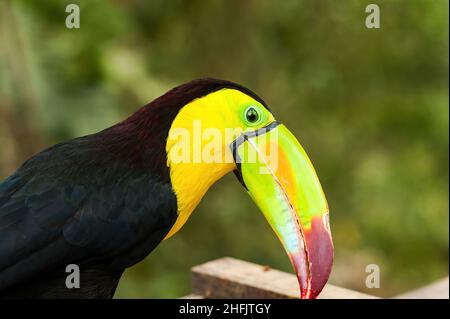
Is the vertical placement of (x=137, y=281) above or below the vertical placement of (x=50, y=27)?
below

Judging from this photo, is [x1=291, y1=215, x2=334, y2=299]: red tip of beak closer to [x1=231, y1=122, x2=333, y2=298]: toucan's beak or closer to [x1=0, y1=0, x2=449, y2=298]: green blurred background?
[x1=231, y1=122, x2=333, y2=298]: toucan's beak

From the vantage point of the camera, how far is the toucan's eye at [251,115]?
1.50 metres

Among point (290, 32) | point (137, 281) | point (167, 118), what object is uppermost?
point (290, 32)

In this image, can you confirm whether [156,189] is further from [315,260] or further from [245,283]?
[245,283]

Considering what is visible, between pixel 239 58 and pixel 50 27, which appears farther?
pixel 239 58

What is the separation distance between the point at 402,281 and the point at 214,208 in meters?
1.57

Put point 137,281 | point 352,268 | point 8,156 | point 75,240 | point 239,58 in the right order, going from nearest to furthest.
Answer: point 75,240 < point 8,156 < point 137,281 < point 239,58 < point 352,268

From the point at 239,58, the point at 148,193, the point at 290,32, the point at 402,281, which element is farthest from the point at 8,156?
the point at 402,281

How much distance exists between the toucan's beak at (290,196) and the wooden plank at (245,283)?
0.43 meters

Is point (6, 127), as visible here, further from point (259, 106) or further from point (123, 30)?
point (259, 106)

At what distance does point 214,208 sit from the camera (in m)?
4.03

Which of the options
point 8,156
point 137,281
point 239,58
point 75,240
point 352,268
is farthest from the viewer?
point 352,268

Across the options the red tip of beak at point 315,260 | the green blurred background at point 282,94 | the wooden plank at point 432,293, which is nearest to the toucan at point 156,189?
the red tip of beak at point 315,260

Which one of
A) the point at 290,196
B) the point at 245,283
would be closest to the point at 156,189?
the point at 290,196
